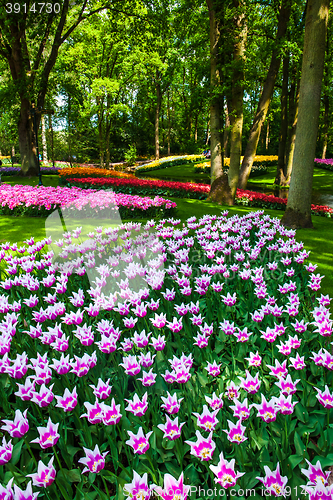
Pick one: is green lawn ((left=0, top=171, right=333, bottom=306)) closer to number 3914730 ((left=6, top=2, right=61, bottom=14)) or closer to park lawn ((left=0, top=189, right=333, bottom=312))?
park lawn ((left=0, top=189, right=333, bottom=312))

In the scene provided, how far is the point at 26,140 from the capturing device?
19.0m

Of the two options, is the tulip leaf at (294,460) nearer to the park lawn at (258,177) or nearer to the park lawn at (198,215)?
the park lawn at (198,215)

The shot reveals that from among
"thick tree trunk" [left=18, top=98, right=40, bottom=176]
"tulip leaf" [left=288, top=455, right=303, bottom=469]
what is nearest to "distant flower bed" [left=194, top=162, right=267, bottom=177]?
"thick tree trunk" [left=18, top=98, right=40, bottom=176]

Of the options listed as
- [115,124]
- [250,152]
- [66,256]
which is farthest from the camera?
[115,124]

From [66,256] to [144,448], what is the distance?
10.2 feet

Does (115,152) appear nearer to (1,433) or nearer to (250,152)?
(250,152)

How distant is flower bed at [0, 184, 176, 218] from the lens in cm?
871

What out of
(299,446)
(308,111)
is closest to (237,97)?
(308,111)

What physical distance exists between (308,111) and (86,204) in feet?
22.0

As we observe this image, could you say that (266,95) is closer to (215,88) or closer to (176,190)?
(215,88)

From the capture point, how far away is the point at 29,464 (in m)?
1.77

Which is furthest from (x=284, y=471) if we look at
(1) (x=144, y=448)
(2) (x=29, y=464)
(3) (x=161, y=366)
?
(2) (x=29, y=464)

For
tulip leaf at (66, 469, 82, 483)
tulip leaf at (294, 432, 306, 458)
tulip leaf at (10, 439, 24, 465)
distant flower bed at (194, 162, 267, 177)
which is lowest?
tulip leaf at (66, 469, 82, 483)

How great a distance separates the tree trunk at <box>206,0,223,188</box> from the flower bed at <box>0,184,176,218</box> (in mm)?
3809
